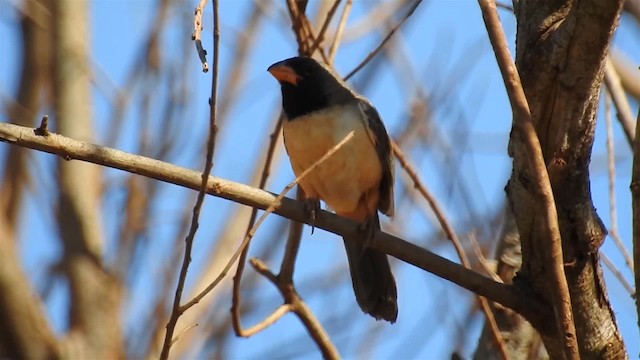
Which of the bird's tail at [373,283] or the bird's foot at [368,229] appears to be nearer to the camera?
the bird's foot at [368,229]

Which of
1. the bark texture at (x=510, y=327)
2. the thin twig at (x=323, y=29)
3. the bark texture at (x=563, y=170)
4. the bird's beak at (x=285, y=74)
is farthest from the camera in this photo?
the bird's beak at (x=285, y=74)

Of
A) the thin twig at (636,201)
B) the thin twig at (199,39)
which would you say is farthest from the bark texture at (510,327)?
the thin twig at (199,39)

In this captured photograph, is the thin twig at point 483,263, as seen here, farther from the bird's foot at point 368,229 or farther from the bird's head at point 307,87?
the bird's head at point 307,87

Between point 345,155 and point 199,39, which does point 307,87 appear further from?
point 199,39

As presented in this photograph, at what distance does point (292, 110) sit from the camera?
4.86 m

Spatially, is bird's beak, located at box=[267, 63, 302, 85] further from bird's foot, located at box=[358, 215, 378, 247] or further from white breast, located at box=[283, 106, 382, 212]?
bird's foot, located at box=[358, 215, 378, 247]

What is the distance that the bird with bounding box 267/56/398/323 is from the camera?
14.9 feet

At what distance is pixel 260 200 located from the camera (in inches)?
122

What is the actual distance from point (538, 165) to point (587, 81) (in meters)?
0.58

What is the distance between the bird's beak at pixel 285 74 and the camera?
16.1 ft

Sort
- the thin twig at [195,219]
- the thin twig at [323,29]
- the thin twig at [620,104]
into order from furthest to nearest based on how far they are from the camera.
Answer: the thin twig at [323,29]
the thin twig at [620,104]
the thin twig at [195,219]

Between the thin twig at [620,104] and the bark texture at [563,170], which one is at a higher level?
the thin twig at [620,104]

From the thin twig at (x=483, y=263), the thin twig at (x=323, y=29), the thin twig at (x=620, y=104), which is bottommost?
the thin twig at (x=483, y=263)

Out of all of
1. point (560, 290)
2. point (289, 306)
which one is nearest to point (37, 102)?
point (289, 306)
